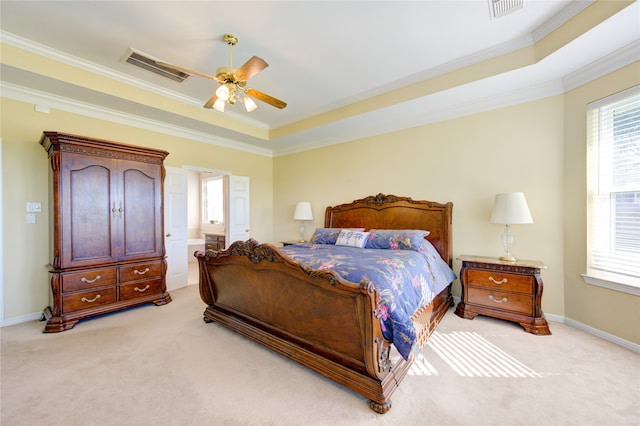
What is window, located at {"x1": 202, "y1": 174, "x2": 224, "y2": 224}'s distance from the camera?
299 inches

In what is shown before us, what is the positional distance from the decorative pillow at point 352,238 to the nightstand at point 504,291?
1249mm

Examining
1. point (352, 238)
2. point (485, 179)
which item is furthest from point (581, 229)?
point (352, 238)

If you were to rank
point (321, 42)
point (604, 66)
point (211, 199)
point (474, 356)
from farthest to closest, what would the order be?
1. point (211, 199)
2. point (321, 42)
3. point (604, 66)
4. point (474, 356)

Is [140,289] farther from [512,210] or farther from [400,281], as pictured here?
[512,210]

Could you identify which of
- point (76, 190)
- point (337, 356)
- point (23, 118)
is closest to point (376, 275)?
point (337, 356)

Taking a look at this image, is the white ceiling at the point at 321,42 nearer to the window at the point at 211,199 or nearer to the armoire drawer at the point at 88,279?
the armoire drawer at the point at 88,279

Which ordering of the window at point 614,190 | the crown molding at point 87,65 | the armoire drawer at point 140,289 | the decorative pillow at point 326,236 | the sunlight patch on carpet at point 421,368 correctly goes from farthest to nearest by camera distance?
1. the decorative pillow at point 326,236
2. the armoire drawer at point 140,289
3. the crown molding at point 87,65
4. the window at point 614,190
5. the sunlight patch on carpet at point 421,368

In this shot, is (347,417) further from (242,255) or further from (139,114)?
(139,114)

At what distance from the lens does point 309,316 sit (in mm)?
2027

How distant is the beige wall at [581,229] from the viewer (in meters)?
2.44

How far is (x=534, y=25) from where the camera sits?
2443mm

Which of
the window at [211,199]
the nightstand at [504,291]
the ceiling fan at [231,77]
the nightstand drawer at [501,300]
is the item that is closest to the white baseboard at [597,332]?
the nightstand at [504,291]

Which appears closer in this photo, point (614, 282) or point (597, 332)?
point (614, 282)

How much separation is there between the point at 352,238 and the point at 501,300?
186cm
